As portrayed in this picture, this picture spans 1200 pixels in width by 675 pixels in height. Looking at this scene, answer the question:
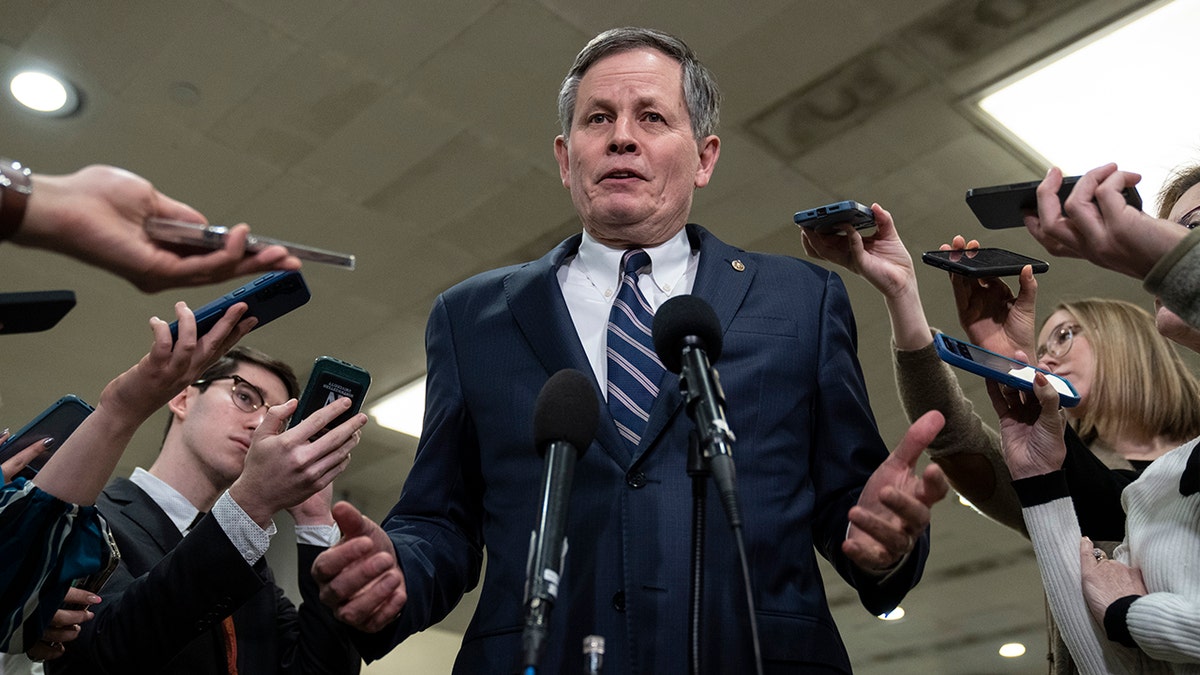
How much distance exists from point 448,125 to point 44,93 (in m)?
1.64

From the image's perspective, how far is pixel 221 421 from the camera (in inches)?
125

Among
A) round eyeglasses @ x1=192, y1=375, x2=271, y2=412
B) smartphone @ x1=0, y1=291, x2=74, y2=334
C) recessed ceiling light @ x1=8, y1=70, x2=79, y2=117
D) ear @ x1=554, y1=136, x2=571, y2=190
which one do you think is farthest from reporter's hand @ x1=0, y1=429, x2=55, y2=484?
recessed ceiling light @ x1=8, y1=70, x2=79, y2=117

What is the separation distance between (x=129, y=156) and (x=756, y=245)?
2947 millimetres

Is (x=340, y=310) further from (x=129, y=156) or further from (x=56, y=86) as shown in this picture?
(x=56, y=86)

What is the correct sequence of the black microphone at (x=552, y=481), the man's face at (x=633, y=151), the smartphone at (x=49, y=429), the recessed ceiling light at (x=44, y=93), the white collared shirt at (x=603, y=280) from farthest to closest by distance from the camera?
1. the recessed ceiling light at (x=44, y=93)
2. the smartphone at (x=49, y=429)
3. the man's face at (x=633, y=151)
4. the white collared shirt at (x=603, y=280)
5. the black microphone at (x=552, y=481)

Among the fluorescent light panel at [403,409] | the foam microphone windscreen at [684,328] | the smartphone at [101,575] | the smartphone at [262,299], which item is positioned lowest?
the smartphone at [101,575]

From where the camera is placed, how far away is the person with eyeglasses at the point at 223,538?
213 centimetres

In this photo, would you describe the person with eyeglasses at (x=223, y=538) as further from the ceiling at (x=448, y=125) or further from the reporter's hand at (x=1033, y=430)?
the ceiling at (x=448, y=125)

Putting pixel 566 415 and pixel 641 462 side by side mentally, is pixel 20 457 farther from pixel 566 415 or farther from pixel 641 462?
pixel 566 415

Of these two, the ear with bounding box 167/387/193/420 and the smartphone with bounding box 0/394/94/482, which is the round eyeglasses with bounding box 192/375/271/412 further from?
the smartphone with bounding box 0/394/94/482

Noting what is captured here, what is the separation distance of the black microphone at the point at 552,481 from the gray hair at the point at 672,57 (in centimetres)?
99

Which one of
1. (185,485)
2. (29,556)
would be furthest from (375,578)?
(185,485)

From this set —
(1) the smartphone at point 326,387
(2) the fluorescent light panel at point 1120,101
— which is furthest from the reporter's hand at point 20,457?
(2) the fluorescent light panel at point 1120,101

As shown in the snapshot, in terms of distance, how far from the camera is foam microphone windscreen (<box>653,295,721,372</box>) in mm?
1435
